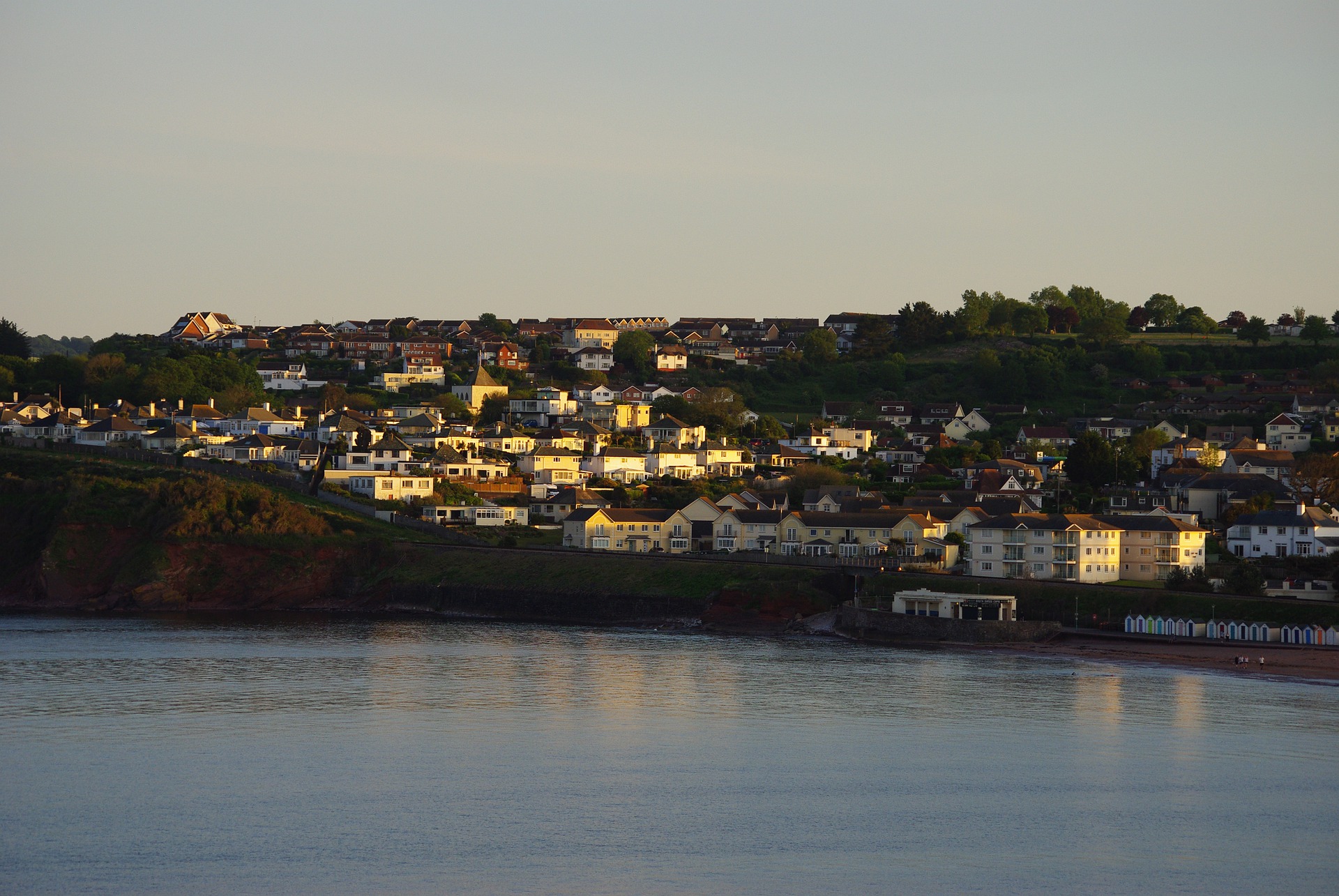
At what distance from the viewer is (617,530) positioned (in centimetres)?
7212

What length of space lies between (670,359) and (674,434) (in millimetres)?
29215

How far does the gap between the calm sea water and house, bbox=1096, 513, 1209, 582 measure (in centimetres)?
1227

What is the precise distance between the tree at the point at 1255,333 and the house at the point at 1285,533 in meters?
75.3

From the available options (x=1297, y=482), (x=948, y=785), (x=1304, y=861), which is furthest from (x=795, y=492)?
(x=1304, y=861)

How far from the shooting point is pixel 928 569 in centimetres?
6212

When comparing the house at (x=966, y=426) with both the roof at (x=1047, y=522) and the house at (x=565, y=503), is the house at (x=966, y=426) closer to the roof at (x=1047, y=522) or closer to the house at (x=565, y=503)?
the house at (x=565, y=503)

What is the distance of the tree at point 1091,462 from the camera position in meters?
82.9

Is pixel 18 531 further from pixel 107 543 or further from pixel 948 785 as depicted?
pixel 948 785

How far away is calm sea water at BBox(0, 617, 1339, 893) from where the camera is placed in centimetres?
2689

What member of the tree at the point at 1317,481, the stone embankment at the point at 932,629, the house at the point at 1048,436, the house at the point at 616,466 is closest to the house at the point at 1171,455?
the house at the point at 1048,436

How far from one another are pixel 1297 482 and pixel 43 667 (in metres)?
Result: 59.4

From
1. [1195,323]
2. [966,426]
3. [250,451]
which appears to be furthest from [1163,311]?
[250,451]

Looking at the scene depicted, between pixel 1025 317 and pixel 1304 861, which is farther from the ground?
pixel 1025 317

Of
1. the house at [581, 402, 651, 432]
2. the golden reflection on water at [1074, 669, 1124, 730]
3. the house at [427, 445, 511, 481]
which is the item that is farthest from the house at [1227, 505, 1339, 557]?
the house at [581, 402, 651, 432]
